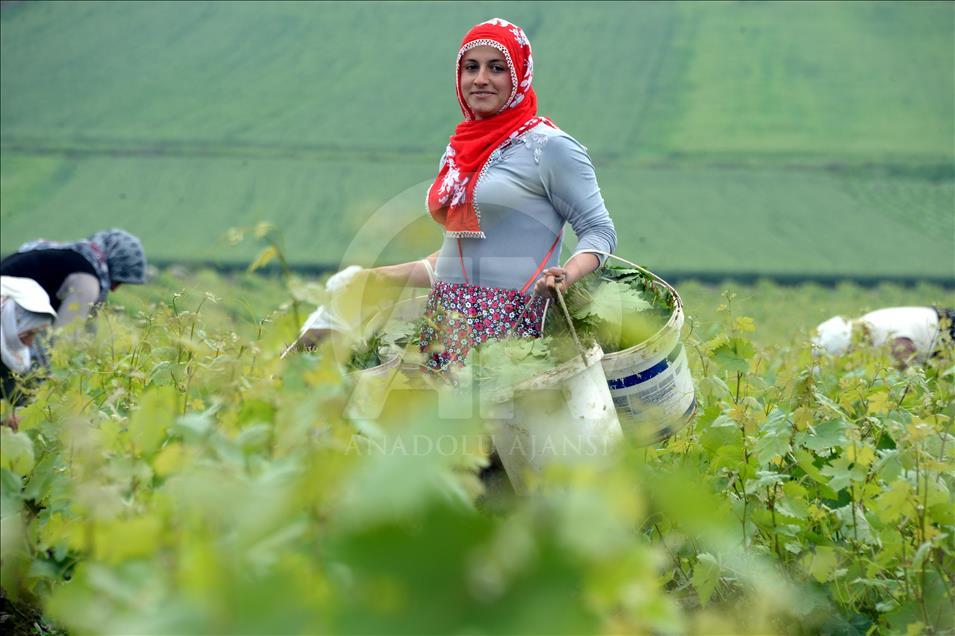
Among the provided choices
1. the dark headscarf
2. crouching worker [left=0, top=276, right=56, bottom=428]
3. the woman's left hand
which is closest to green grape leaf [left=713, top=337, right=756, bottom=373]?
the woman's left hand

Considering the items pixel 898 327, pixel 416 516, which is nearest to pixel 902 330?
pixel 898 327

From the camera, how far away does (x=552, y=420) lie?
233cm

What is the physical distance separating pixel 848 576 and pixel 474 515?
186 centimetres

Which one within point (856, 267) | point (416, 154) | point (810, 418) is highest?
point (810, 418)

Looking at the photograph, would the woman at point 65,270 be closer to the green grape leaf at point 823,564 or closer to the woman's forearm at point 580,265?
the woman's forearm at point 580,265

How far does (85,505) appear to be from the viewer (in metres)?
1.41

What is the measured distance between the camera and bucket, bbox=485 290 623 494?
2326 mm

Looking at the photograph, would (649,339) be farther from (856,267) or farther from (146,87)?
(146,87)

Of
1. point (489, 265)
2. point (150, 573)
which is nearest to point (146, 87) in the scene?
point (489, 265)

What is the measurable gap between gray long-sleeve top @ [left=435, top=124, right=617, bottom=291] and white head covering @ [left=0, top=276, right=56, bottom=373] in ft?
8.73

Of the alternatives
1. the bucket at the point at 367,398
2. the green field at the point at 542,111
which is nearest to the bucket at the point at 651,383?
the bucket at the point at 367,398

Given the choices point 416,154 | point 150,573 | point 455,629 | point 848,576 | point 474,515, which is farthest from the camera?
point 416,154

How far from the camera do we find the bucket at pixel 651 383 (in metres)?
2.62

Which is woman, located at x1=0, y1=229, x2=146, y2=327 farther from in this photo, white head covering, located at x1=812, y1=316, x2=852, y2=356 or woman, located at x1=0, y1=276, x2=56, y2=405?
white head covering, located at x1=812, y1=316, x2=852, y2=356
